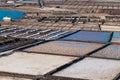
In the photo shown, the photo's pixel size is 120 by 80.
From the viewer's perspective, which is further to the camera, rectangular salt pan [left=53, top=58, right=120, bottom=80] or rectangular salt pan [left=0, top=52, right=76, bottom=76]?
rectangular salt pan [left=0, top=52, right=76, bottom=76]

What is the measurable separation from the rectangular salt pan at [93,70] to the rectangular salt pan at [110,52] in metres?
0.65

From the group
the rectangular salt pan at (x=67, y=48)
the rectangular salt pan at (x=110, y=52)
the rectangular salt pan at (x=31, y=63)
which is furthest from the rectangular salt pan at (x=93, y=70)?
the rectangular salt pan at (x=67, y=48)

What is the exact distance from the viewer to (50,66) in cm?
968

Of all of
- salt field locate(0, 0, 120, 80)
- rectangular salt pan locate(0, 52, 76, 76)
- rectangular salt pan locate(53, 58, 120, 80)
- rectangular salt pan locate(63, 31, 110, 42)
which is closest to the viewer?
rectangular salt pan locate(53, 58, 120, 80)

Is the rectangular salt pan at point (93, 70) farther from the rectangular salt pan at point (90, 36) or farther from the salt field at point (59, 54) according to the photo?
the rectangular salt pan at point (90, 36)

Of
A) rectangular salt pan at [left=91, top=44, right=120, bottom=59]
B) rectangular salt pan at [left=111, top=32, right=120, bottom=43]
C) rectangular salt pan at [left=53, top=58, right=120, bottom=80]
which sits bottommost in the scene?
rectangular salt pan at [left=111, top=32, right=120, bottom=43]

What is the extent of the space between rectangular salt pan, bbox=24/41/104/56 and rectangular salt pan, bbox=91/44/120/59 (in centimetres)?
41

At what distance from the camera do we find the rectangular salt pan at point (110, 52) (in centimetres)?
1109

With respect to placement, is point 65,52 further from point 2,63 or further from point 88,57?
point 2,63

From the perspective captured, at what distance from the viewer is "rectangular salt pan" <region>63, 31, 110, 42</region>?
13933 mm

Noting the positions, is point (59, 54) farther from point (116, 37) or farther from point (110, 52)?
point (116, 37)

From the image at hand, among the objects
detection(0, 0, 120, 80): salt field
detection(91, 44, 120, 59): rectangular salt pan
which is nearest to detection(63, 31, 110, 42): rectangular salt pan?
detection(0, 0, 120, 80): salt field

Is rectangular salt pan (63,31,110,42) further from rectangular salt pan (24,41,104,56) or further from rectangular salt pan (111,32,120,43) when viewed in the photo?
rectangular salt pan (24,41,104,56)

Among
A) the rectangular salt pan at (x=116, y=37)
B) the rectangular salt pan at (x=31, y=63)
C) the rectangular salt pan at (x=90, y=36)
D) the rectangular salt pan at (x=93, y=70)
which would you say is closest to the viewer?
the rectangular salt pan at (x=93, y=70)
